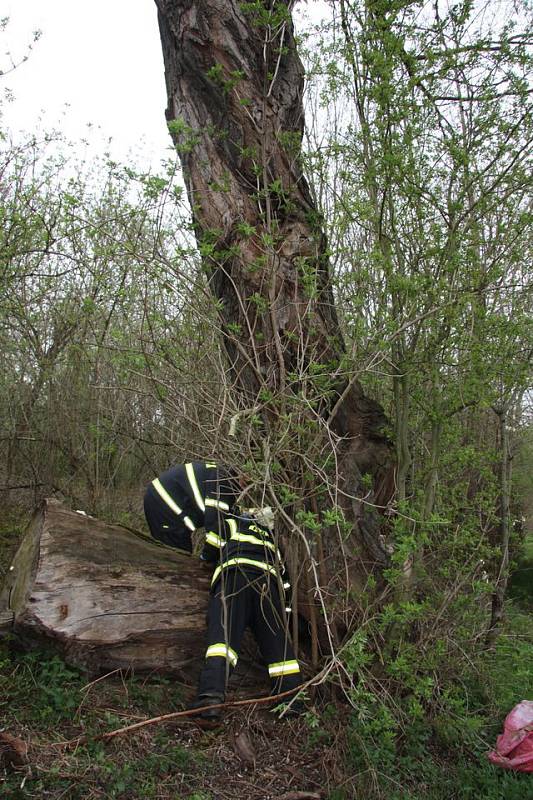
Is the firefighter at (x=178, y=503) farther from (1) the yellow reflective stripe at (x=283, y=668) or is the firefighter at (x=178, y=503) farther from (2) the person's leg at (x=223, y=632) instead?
(1) the yellow reflective stripe at (x=283, y=668)

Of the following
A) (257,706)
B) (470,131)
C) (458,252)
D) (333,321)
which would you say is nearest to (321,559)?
(257,706)

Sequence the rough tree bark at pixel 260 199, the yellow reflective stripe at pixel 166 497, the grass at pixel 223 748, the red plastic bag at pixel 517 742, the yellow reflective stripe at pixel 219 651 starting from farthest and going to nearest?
the yellow reflective stripe at pixel 166 497 < the rough tree bark at pixel 260 199 < the yellow reflective stripe at pixel 219 651 < the red plastic bag at pixel 517 742 < the grass at pixel 223 748

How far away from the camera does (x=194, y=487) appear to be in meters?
4.89

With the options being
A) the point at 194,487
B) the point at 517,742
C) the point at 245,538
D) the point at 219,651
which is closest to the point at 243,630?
the point at 219,651

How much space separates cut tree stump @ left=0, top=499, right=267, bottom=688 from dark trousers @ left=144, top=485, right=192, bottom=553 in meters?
0.56

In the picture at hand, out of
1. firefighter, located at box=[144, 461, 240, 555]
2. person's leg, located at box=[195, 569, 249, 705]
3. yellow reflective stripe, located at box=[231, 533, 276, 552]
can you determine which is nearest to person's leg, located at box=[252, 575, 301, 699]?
person's leg, located at box=[195, 569, 249, 705]

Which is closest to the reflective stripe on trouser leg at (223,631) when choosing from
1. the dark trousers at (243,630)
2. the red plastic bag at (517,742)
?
the dark trousers at (243,630)

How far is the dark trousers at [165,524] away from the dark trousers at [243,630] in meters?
0.88

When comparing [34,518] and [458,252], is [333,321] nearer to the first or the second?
[458,252]

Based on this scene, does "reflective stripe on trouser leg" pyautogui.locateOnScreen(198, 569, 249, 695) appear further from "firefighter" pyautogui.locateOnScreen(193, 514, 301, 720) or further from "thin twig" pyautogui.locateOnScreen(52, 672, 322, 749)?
"thin twig" pyautogui.locateOnScreen(52, 672, 322, 749)

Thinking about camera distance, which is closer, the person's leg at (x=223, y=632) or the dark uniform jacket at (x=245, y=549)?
the person's leg at (x=223, y=632)

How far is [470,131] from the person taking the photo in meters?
4.51

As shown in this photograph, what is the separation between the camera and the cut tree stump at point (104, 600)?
3930 mm

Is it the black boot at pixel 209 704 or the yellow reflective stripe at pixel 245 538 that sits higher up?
the yellow reflective stripe at pixel 245 538
